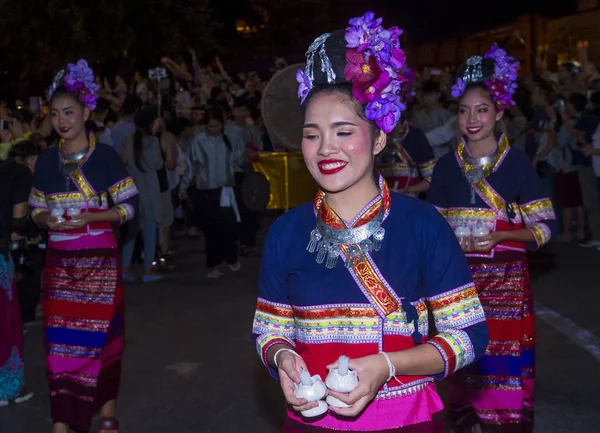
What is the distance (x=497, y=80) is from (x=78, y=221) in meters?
2.51

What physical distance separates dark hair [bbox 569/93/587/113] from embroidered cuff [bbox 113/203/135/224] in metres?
9.49

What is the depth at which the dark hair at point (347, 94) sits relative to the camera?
2.95m

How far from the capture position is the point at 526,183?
5.30m

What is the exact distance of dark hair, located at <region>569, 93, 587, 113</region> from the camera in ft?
45.8

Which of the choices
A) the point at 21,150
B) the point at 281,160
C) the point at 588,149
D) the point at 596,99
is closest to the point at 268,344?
the point at 21,150

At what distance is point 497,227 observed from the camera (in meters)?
5.33

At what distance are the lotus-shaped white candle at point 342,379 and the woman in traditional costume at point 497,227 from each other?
2.77m

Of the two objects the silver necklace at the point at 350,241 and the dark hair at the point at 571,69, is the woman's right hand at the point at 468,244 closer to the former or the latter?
the silver necklace at the point at 350,241

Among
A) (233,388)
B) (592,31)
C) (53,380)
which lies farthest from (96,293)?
(592,31)

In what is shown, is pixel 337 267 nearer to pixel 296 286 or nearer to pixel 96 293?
pixel 296 286

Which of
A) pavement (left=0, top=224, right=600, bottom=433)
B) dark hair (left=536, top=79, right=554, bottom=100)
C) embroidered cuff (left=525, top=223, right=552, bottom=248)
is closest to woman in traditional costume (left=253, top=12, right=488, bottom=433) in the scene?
embroidered cuff (left=525, top=223, right=552, bottom=248)

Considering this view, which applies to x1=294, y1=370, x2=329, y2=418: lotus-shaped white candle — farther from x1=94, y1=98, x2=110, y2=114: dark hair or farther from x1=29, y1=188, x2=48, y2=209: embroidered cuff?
x1=94, y1=98, x2=110, y2=114: dark hair

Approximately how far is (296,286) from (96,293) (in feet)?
10.4

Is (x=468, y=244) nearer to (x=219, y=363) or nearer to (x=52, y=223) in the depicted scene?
(x=52, y=223)
